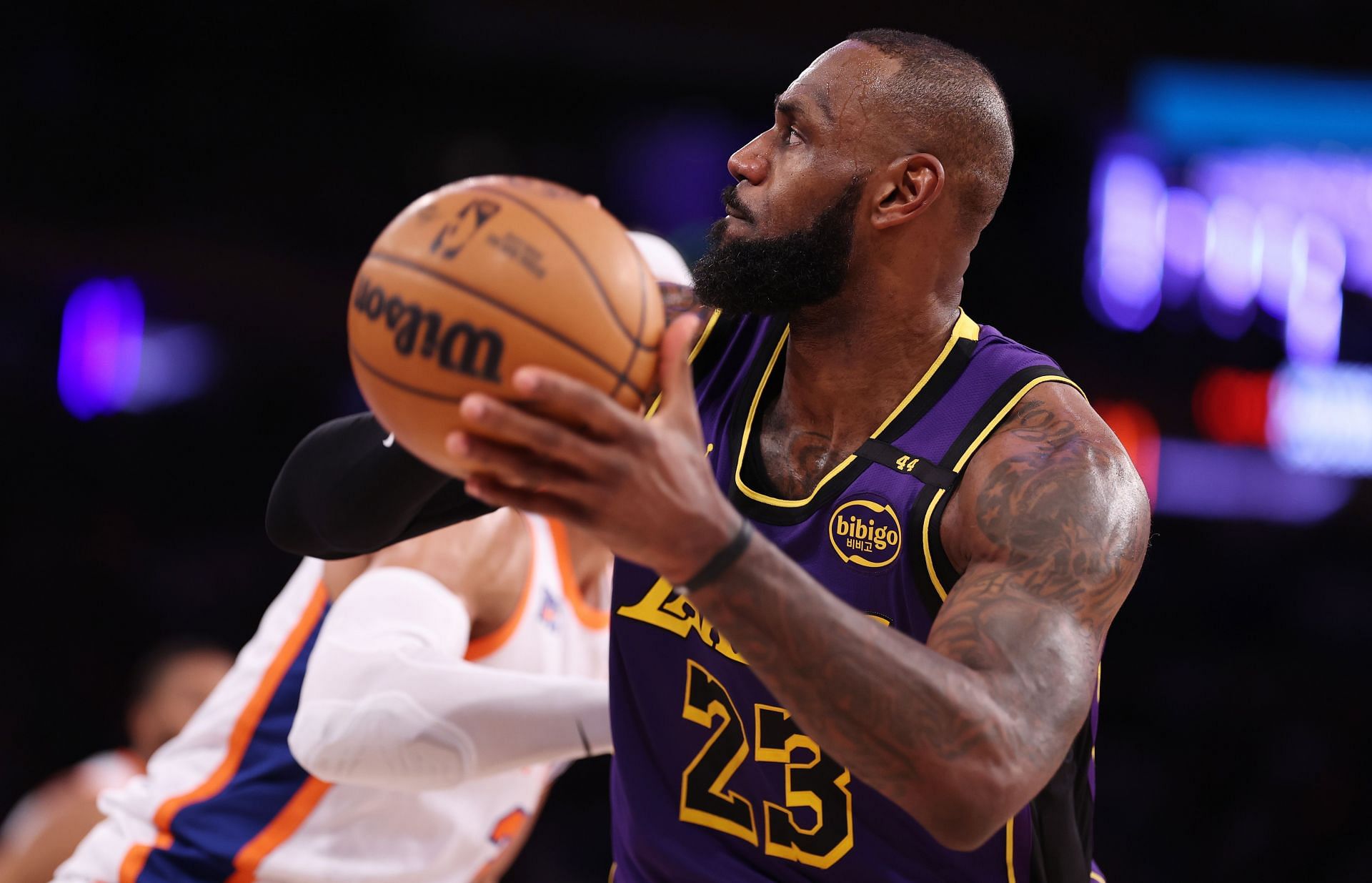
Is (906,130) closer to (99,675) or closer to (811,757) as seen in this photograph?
(811,757)

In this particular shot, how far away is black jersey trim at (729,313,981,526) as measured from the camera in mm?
2264

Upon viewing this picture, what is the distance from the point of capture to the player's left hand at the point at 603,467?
1431 mm

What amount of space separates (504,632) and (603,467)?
1610mm

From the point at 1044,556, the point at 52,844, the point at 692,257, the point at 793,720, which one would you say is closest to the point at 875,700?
the point at 1044,556

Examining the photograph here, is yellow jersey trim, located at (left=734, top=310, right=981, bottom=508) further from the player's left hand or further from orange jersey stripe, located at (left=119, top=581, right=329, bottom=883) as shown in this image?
orange jersey stripe, located at (left=119, top=581, right=329, bottom=883)

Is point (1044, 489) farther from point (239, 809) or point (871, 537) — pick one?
point (239, 809)

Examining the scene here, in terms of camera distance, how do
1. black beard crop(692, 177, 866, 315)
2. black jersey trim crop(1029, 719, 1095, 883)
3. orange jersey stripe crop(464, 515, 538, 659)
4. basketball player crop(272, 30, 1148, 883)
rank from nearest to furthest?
basketball player crop(272, 30, 1148, 883) < black jersey trim crop(1029, 719, 1095, 883) < black beard crop(692, 177, 866, 315) < orange jersey stripe crop(464, 515, 538, 659)

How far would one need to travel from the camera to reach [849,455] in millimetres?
2324

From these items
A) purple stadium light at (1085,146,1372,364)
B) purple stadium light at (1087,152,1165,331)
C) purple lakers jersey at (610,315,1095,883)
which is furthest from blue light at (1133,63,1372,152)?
purple lakers jersey at (610,315,1095,883)

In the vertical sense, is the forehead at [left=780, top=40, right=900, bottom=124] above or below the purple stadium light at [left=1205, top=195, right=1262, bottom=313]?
above

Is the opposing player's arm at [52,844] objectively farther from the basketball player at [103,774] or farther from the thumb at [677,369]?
the thumb at [677,369]

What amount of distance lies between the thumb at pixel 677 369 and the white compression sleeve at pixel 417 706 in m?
1.20

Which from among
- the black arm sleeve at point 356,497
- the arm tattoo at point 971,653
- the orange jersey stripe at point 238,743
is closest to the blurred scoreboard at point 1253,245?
the orange jersey stripe at point 238,743

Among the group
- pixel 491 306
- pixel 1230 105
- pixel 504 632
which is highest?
pixel 491 306
